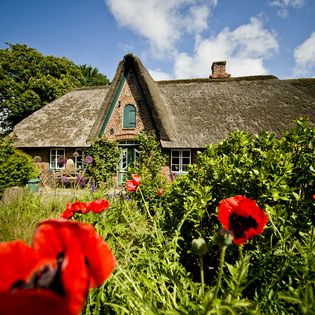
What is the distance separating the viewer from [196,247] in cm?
87

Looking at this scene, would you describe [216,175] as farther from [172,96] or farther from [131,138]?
[172,96]

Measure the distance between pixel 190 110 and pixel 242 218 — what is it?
39.2 ft

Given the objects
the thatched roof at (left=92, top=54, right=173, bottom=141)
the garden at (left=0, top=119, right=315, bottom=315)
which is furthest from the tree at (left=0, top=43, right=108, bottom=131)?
the garden at (left=0, top=119, right=315, bottom=315)

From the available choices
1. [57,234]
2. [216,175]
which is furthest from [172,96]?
[57,234]

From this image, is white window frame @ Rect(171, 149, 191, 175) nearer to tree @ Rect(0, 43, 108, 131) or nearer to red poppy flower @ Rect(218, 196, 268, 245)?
red poppy flower @ Rect(218, 196, 268, 245)

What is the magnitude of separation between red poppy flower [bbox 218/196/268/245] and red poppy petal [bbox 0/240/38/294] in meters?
0.90

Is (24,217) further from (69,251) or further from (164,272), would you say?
(69,251)

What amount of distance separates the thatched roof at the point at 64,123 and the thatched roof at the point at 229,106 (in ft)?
16.8

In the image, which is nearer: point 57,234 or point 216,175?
point 57,234

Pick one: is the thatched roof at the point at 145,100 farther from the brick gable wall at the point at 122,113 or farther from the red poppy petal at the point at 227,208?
the red poppy petal at the point at 227,208

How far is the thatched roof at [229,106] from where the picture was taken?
11273mm

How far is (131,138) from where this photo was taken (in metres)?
11.6

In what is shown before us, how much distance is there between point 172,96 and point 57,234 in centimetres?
1370

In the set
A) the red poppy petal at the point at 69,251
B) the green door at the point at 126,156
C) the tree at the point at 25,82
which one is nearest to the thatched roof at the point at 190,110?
the green door at the point at 126,156
